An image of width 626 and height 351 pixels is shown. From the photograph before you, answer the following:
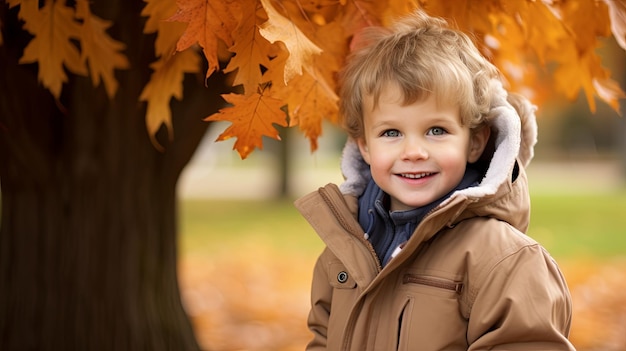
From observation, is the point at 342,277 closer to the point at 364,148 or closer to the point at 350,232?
the point at 350,232

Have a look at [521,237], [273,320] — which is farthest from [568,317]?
[273,320]

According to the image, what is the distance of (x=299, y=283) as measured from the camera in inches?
293

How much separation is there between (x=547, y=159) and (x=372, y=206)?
3213 cm

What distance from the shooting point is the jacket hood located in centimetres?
193

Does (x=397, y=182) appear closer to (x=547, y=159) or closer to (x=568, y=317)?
(x=568, y=317)

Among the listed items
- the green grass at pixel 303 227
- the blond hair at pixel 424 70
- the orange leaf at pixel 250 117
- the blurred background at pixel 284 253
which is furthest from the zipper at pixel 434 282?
the green grass at pixel 303 227

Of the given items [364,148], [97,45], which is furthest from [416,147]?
[97,45]

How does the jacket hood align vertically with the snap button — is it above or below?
above

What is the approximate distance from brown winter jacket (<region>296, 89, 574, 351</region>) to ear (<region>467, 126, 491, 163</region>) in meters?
0.07

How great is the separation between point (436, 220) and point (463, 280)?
172 millimetres

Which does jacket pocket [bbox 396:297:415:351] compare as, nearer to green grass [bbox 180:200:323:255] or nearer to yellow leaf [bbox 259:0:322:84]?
yellow leaf [bbox 259:0:322:84]

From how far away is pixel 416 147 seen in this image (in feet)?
6.51

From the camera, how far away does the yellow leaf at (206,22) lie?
2.12 m

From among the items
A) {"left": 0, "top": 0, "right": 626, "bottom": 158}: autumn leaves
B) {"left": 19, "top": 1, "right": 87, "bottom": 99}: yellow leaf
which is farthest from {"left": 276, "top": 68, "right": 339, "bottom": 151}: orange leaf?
{"left": 19, "top": 1, "right": 87, "bottom": 99}: yellow leaf
